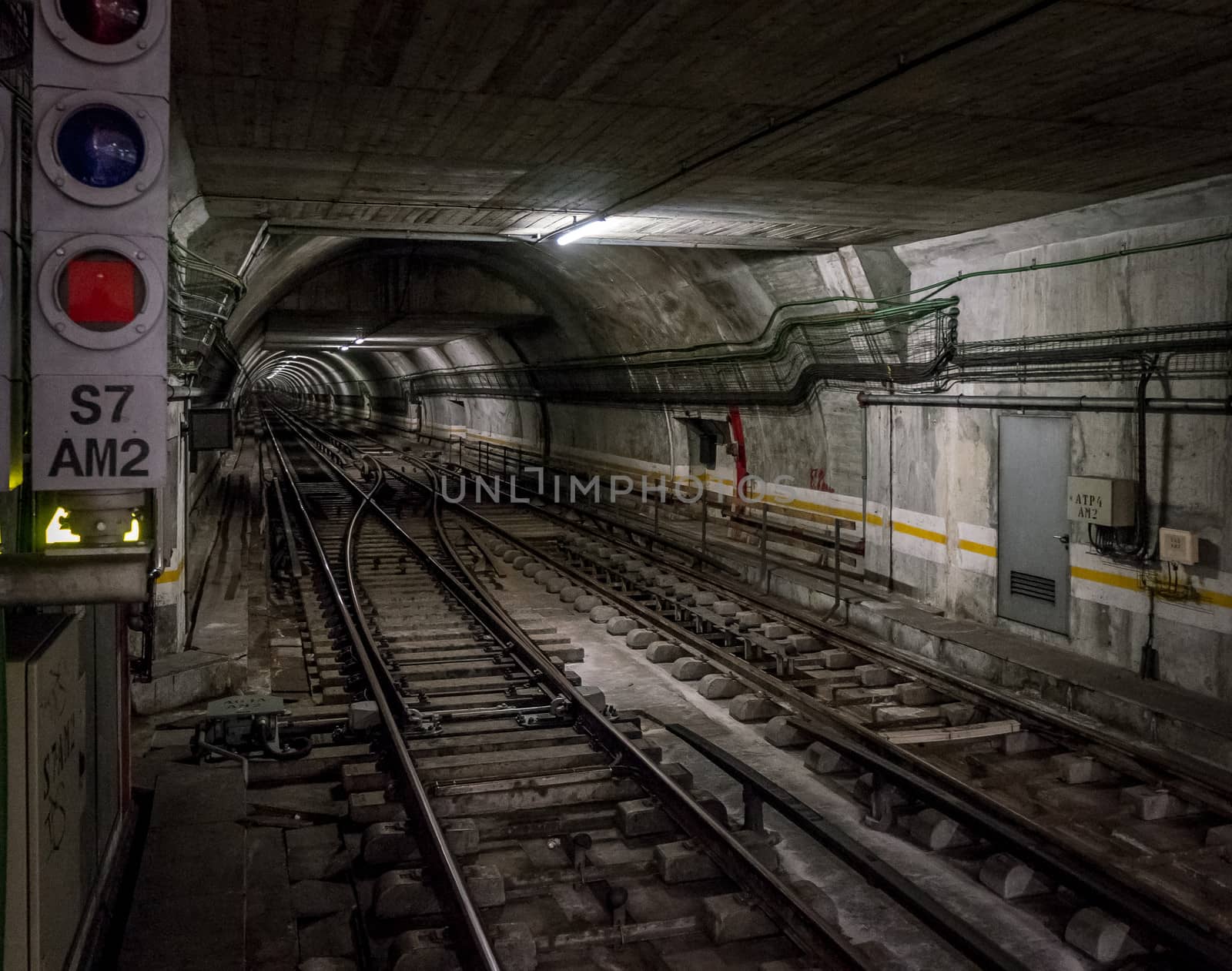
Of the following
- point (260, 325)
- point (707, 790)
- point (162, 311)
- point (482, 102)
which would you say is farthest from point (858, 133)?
point (260, 325)

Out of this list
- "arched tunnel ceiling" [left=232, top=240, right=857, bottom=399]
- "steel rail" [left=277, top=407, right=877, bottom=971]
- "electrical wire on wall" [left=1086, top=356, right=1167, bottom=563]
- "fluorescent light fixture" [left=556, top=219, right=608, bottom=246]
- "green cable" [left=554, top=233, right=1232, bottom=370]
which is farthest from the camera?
"arched tunnel ceiling" [left=232, top=240, right=857, bottom=399]

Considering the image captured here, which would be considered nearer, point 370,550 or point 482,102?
point 482,102

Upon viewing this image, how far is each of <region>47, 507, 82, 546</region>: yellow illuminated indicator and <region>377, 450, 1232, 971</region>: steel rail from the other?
4520 millimetres

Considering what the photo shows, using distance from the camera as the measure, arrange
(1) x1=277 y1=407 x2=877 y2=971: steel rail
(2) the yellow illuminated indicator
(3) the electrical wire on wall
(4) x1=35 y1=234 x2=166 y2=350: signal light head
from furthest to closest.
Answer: (3) the electrical wire on wall < (1) x1=277 y1=407 x2=877 y2=971: steel rail < (2) the yellow illuminated indicator < (4) x1=35 y1=234 x2=166 y2=350: signal light head

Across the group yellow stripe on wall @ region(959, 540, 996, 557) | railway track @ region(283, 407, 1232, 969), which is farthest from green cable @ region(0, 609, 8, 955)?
yellow stripe on wall @ region(959, 540, 996, 557)

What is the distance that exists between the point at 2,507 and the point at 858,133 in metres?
5.70

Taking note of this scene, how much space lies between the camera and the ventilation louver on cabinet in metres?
10.1

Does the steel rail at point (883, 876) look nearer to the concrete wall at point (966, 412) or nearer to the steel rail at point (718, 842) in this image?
the steel rail at point (718, 842)

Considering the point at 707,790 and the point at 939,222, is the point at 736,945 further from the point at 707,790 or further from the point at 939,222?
the point at 939,222

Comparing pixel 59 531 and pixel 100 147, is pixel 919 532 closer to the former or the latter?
pixel 59 531

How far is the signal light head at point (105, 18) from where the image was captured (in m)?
2.80

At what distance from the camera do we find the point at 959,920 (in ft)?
15.3

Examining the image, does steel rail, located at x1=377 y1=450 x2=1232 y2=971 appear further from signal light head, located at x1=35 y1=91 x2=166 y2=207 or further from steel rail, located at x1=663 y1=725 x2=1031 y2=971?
signal light head, located at x1=35 y1=91 x2=166 y2=207

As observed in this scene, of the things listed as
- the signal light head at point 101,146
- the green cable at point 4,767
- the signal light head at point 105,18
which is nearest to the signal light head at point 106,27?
the signal light head at point 105,18
